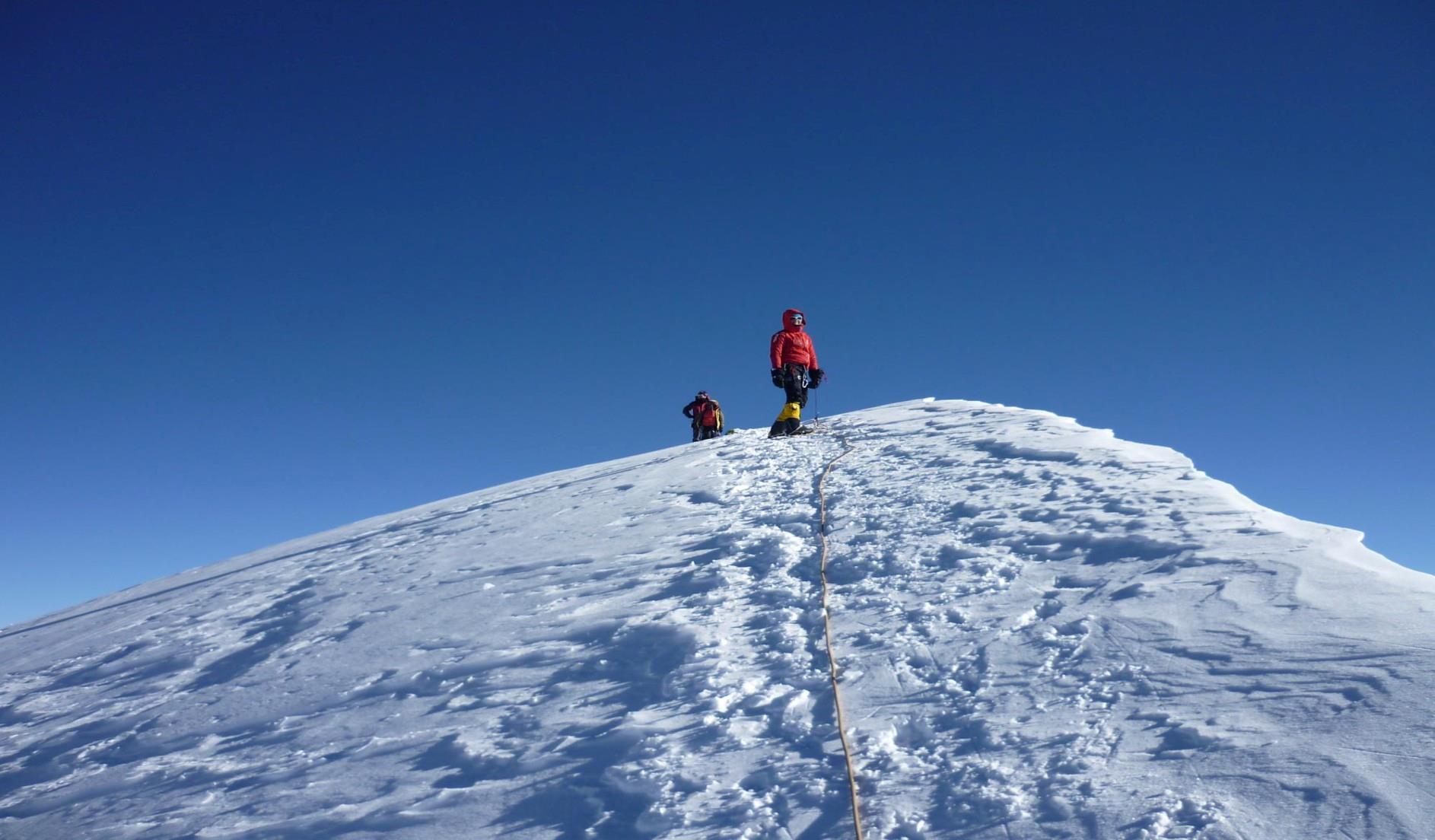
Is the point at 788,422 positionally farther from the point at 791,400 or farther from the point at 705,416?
the point at 705,416

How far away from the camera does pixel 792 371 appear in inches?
428

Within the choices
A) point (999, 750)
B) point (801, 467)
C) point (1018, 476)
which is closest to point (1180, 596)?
point (999, 750)

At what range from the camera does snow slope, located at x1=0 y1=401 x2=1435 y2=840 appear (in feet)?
9.20

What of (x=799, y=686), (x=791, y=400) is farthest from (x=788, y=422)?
(x=799, y=686)

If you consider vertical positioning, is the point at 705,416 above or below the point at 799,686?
above

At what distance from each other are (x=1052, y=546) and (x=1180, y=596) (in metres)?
1.02

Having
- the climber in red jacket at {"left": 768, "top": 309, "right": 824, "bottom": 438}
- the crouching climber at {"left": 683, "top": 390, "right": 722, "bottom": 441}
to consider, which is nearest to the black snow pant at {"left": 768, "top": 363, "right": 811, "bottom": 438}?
the climber in red jacket at {"left": 768, "top": 309, "right": 824, "bottom": 438}

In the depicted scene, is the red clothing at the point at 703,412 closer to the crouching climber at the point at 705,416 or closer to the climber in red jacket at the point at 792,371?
the crouching climber at the point at 705,416

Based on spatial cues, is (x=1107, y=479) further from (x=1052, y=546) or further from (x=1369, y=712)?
(x=1369, y=712)

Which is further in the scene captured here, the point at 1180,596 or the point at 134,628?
the point at 134,628

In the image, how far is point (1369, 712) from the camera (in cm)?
279

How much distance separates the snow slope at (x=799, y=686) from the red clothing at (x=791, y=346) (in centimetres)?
430

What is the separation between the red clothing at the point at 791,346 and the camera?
10875 mm

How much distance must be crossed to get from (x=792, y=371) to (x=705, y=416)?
333 centimetres
